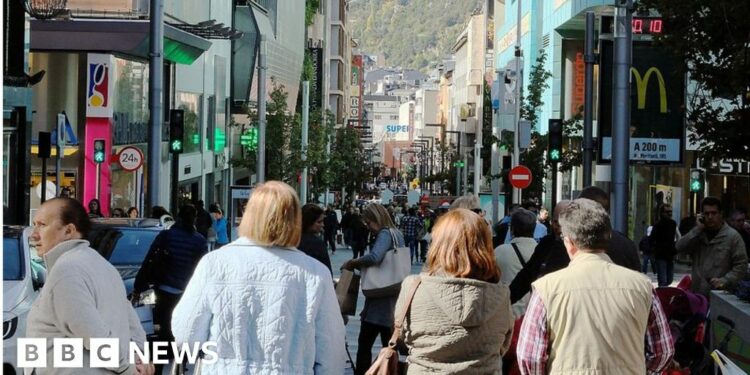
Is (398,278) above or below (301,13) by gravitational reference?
below

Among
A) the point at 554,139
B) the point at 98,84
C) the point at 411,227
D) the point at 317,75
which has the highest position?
the point at 317,75

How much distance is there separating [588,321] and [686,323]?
3.51 meters

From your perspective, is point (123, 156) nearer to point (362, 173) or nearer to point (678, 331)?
point (678, 331)

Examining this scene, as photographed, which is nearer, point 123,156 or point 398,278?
point 398,278

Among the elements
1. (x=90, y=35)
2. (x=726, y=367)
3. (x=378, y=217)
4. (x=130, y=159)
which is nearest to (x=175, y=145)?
(x=130, y=159)

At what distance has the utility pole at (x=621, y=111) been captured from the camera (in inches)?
671

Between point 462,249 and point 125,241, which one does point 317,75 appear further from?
point 462,249

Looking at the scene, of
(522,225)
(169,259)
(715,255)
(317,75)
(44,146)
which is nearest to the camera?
(522,225)

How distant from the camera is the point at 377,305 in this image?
1130 cm

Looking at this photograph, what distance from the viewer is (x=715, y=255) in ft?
42.4

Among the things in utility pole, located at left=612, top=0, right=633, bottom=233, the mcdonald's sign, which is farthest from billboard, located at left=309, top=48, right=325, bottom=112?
utility pole, located at left=612, top=0, right=633, bottom=233

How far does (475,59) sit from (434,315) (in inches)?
5220

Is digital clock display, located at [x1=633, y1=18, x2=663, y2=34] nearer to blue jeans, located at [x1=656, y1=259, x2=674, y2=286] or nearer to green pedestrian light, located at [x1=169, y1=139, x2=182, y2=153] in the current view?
blue jeans, located at [x1=656, y1=259, x2=674, y2=286]

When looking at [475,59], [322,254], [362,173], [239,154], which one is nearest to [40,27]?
[322,254]
